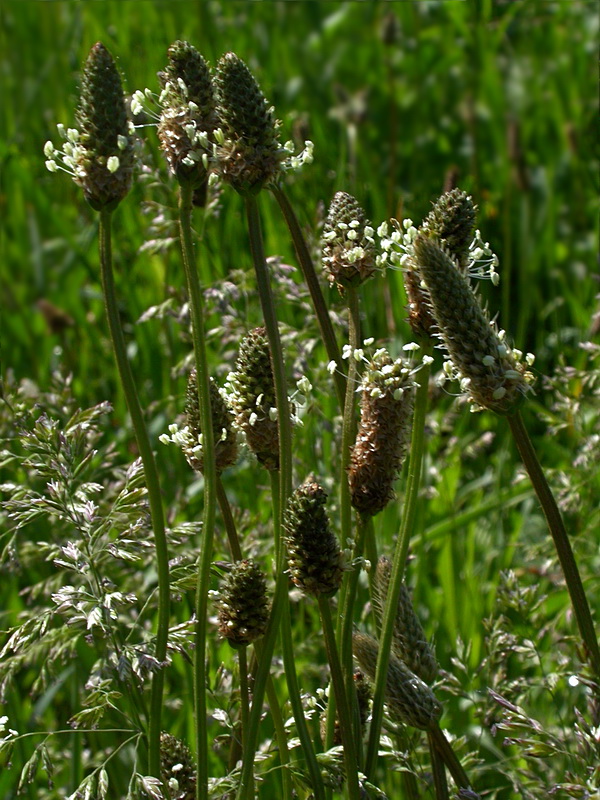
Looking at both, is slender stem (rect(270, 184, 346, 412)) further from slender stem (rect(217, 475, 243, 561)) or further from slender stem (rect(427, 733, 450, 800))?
slender stem (rect(427, 733, 450, 800))

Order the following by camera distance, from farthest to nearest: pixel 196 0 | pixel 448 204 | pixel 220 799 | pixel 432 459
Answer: pixel 196 0, pixel 432 459, pixel 220 799, pixel 448 204

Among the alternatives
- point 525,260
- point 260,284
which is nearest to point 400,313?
point 525,260

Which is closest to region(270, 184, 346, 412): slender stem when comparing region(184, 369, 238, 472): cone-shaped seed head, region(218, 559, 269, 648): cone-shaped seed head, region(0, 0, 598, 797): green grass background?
region(184, 369, 238, 472): cone-shaped seed head

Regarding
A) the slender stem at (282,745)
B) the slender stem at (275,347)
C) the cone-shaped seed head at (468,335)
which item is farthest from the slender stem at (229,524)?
the cone-shaped seed head at (468,335)

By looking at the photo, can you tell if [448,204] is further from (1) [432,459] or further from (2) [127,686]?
(1) [432,459]

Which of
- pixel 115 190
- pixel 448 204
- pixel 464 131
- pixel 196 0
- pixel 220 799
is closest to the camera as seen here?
pixel 115 190

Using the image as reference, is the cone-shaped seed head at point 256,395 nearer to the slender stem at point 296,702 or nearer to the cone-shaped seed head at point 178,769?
the slender stem at point 296,702
